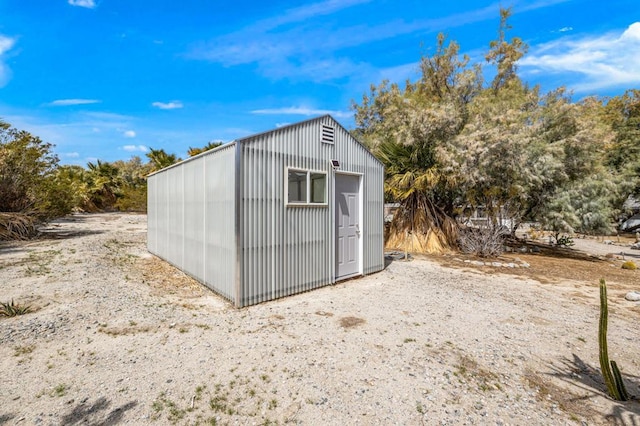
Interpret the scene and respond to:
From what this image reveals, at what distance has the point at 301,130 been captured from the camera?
561cm

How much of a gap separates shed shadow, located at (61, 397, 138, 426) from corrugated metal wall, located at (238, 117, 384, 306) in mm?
2361

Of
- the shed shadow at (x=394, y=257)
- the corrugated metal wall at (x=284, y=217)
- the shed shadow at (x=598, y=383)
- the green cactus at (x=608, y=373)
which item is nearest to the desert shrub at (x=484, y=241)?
the shed shadow at (x=394, y=257)

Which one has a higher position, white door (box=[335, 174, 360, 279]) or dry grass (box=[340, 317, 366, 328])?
white door (box=[335, 174, 360, 279])

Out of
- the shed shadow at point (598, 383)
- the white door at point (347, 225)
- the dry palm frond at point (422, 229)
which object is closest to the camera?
the shed shadow at point (598, 383)

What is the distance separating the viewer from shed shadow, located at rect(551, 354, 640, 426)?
7.73ft

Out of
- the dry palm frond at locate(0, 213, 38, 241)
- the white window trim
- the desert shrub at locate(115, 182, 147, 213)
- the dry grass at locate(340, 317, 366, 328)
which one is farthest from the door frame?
the desert shrub at locate(115, 182, 147, 213)

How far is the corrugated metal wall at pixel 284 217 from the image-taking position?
4.85m

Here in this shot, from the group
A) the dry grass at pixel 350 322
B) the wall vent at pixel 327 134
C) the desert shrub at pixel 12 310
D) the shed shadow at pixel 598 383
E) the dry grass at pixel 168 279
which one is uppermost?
the wall vent at pixel 327 134

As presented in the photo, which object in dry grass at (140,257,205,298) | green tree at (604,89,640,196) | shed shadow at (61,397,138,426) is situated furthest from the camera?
green tree at (604,89,640,196)

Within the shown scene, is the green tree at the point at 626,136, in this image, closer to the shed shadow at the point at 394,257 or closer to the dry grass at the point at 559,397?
the shed shadow at the point at 394,257

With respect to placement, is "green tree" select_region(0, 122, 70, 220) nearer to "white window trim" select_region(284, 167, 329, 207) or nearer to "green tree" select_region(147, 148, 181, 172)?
"green tree" select_region(147, 148, 181, 172)

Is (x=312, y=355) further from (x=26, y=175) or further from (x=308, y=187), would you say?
(x=26, y=175)

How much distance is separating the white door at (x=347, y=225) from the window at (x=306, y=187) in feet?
1.52

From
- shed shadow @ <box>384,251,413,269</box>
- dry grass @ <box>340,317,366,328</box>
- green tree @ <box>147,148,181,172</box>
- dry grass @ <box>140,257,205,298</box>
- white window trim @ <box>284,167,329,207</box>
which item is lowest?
dry grass @ <box>340,317,366,328</box>
